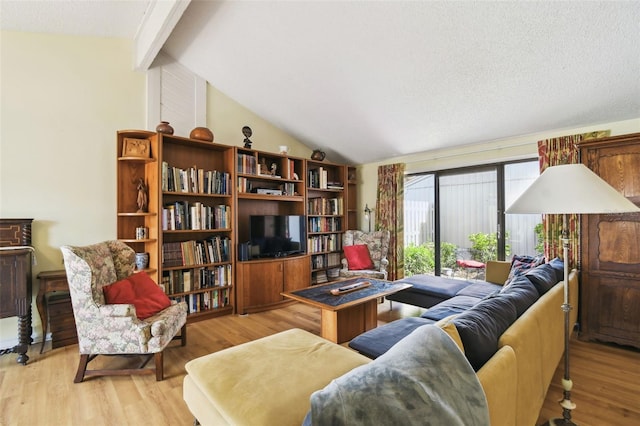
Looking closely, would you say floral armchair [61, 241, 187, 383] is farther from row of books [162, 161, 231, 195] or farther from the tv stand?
the tv stand

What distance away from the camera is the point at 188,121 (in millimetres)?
3676

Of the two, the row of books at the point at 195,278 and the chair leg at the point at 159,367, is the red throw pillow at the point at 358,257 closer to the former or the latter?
the row of books at the point at 195,278

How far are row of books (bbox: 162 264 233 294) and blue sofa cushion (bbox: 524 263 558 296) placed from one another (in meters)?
3.02

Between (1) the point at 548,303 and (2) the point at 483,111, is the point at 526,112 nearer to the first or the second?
(2) the point at 483,111

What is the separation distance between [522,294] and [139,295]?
2715 millimetres

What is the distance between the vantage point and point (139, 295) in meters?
2.37

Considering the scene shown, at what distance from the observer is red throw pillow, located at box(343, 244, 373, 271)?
14.1 feet

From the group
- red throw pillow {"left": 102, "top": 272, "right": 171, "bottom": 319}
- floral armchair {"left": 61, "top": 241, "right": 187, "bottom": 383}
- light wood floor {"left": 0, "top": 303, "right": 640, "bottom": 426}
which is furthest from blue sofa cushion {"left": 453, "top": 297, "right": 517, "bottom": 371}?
red throw pillow {"left": 102, "top": 272, "right": 171, "bottom": 319}

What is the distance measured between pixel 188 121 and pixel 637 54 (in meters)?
4.26

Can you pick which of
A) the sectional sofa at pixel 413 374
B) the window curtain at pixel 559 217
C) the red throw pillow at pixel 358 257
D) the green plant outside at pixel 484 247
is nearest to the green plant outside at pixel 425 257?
the green plant outside at pixel 484 247

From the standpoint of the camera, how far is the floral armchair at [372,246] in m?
4.21

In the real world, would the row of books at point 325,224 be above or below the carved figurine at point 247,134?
below

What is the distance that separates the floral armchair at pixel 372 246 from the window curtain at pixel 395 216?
0.38 ft

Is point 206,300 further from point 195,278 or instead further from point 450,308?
point 450,308
